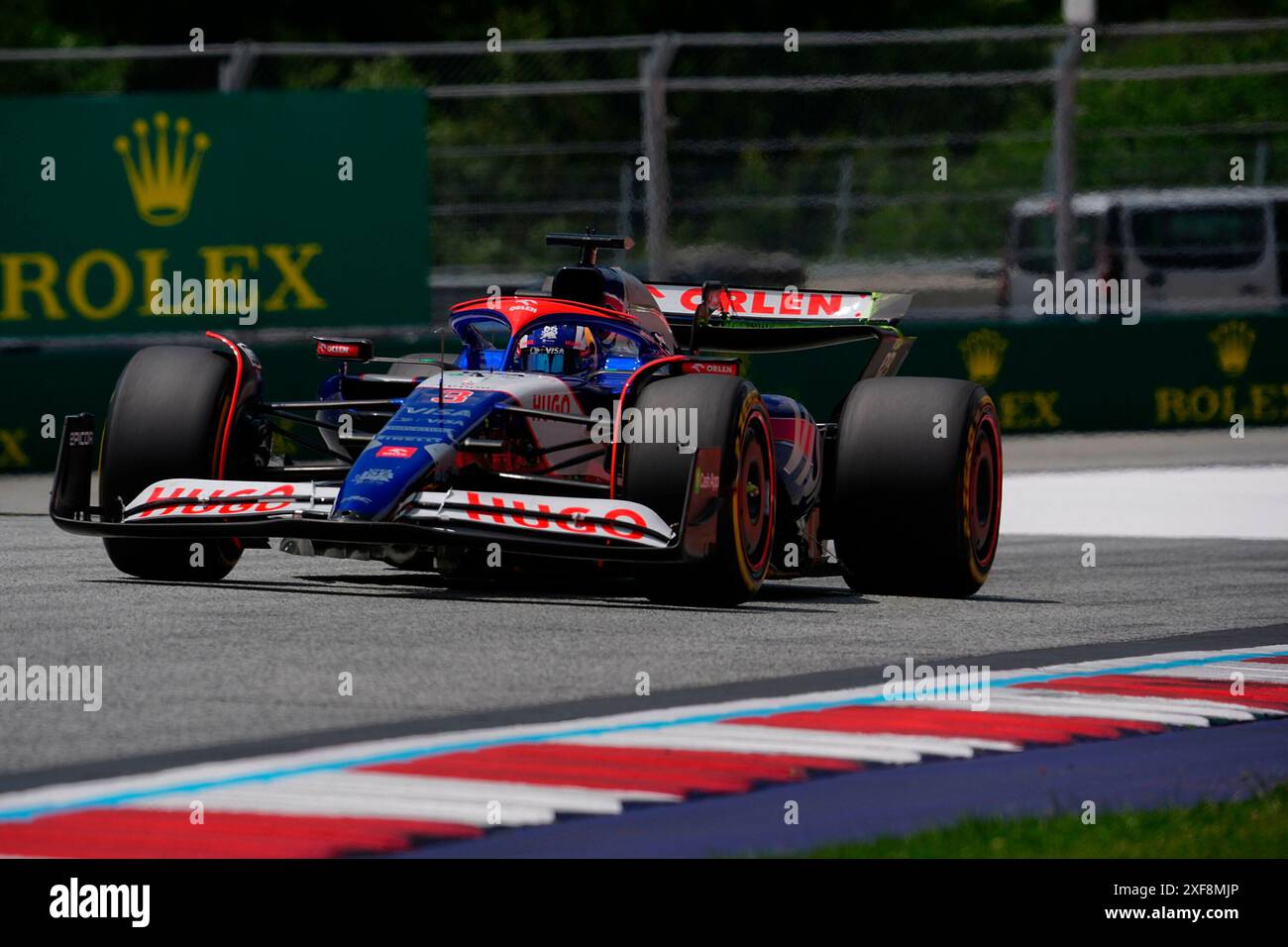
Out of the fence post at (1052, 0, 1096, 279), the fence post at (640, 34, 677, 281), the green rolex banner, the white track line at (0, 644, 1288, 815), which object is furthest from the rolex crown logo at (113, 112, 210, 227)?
the white track line at (0, 644, 1288, 815)

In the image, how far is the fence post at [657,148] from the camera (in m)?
19.7

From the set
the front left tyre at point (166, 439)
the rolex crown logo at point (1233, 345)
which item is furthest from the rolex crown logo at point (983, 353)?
the front left tyre at point (166, 439)

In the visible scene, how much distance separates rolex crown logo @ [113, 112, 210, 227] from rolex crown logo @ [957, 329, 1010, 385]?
587cm

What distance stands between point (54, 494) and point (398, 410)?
143 cm

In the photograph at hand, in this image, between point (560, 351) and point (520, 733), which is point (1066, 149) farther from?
point (520, 733)

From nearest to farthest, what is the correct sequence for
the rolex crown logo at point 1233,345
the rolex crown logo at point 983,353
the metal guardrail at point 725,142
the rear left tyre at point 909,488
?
1. the rear left tyre at point 909,488
2. the metal guardrail at point 725,142
3. the rolex crown logo at point 983,353
4. the rolex crown logo at point 1233,345

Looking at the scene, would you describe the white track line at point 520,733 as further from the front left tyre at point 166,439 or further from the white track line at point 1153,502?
the white track line at point 1153,502

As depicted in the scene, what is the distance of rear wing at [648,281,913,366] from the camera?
1223 centimetres

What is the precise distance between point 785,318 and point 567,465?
1.95 meters

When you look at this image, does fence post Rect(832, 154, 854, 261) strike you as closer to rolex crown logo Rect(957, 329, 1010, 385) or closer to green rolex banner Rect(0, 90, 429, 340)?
rolex crown logo Rect(957, 329, 1010, 385)

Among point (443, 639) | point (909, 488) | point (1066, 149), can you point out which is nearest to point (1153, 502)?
point (1066, 149)

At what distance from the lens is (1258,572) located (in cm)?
1258

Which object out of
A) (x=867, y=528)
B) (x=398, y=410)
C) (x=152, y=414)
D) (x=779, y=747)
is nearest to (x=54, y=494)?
(x=152, y=414)
